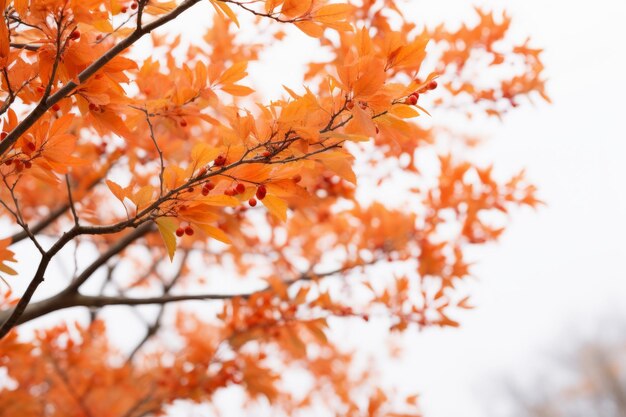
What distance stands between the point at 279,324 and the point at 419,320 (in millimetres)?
547

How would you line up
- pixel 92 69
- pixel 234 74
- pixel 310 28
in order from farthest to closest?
pixel 234 74 → pixel 310 28 → pixel 92 69

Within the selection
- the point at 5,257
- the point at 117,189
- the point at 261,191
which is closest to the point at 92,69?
the point at 117,189

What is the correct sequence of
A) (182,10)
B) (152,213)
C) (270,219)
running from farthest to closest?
1. (270,219)
2. (152,213)
3. (182,10)

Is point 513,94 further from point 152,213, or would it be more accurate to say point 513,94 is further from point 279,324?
point 152,213

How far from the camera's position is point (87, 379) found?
2613mm

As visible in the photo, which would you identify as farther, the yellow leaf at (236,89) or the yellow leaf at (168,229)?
the yellow leaf at (236,89)

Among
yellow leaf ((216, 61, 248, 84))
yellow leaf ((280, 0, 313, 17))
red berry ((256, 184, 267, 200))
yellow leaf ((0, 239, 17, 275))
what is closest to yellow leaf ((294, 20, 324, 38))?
yellow leaf ((280, 0, 313, 17))

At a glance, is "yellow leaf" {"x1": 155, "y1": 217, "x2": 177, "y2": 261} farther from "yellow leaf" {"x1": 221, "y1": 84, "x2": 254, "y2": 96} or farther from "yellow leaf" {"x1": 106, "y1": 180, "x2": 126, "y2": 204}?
"yellow leaf" {"x1": 221, "y1": 84, "x2": 254, "y2": 96}

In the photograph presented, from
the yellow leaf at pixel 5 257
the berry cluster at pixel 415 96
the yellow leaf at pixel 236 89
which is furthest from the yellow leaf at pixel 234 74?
the yellow leaf at pixel 5 257

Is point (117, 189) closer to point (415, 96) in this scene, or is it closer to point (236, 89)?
point (236, 89)

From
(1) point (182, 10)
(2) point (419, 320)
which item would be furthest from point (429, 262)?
(1) point (182, 10)

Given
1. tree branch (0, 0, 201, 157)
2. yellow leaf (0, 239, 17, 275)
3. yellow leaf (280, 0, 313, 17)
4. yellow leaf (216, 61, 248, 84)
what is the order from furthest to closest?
1. yellow leaf (216, 61, 248, 84)
2. yellow leaf (0, 239, 17, 275)
3. yellow leaf (280, 0, 313, 17)
4. tree branch (0, 0, 201, 157)

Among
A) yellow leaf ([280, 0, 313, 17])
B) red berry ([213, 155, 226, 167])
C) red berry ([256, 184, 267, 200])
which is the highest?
yellow leaf ([280, 0, 313, 17])

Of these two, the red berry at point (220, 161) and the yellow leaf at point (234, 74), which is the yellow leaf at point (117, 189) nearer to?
the red berry at point (220, 161)
